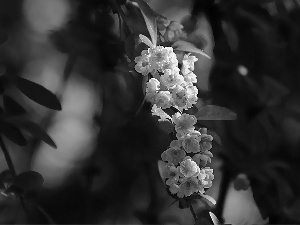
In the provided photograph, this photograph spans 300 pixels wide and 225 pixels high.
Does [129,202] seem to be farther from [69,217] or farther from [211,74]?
[211,74]

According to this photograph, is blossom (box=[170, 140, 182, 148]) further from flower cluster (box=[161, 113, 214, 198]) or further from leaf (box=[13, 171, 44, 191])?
leaf (box=[13, 171, 44, 191])

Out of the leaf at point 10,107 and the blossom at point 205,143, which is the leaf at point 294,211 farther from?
the leaf at point 10,107

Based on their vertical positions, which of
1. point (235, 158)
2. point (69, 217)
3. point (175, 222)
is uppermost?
point (235, 158)

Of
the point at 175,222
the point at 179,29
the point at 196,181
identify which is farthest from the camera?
the point at 175,222

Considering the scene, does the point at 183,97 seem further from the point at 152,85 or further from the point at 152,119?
the point at 152,119

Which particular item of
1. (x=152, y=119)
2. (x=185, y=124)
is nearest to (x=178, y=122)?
(x=185, y=124)

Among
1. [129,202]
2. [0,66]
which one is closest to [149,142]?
[129,202]

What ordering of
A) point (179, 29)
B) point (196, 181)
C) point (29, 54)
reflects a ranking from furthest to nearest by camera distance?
point (29, 54)
point (179, 29)
point (196, 181)
